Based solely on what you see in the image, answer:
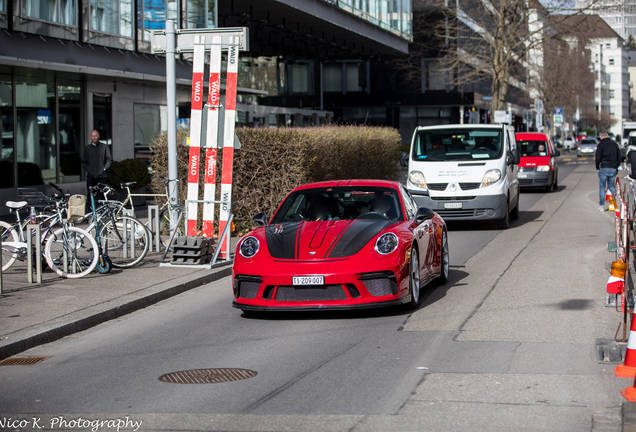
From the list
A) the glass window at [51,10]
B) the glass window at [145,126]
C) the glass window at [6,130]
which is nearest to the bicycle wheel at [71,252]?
the glass window at [6,130]

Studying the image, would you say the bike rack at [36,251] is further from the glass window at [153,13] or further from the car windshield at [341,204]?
the glass window at [153,13]

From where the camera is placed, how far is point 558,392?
5379 mm

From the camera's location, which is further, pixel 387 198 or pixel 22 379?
pixel 387 198

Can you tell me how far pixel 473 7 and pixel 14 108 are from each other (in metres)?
32.9

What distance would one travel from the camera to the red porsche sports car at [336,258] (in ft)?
25.5

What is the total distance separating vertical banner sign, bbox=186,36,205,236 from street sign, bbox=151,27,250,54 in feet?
0.35

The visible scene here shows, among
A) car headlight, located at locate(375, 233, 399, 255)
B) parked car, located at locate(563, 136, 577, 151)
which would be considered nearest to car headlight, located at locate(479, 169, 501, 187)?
car headlight, located at locate(375, 233, 399, 255)

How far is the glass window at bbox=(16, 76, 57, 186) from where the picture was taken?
20875 millimetres

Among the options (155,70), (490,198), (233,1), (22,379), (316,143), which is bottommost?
(22,379)

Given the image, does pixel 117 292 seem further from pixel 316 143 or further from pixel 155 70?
pixel 155 70

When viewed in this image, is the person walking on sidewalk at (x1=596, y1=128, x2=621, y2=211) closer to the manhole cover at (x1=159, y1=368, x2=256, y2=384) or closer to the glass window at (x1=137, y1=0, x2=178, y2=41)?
the glass window at (x1=137, y1=0, x2=178, y2=41)

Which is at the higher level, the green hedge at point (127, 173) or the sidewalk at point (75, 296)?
the green hedge at point (127, 173)

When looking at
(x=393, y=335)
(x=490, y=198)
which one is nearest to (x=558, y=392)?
(x=393, y=335)

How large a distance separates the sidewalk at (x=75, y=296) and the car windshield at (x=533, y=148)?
17751 mm
